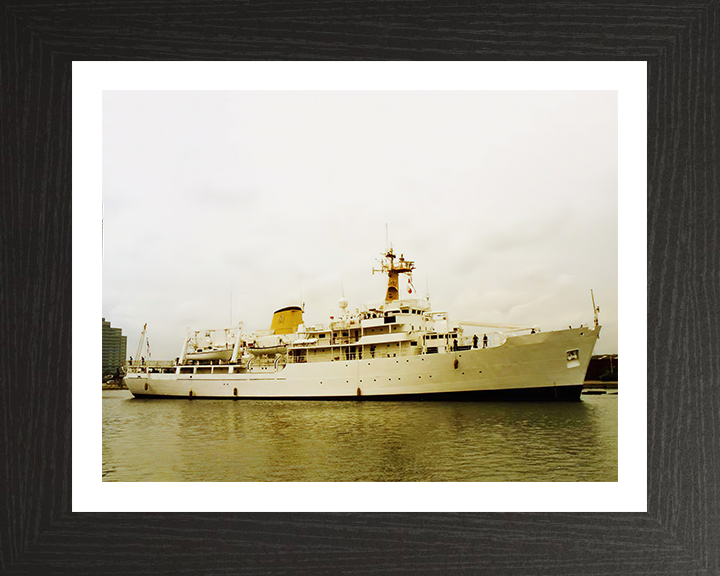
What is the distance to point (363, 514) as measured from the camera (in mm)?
2146

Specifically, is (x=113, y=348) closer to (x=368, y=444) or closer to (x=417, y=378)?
(x=368, y=444)

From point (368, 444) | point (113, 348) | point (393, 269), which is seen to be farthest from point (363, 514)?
point (113, 348)

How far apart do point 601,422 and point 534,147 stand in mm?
1359

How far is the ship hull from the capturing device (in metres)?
3.22

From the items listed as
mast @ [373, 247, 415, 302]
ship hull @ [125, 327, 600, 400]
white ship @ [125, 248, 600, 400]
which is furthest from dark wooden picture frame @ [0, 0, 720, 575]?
mast @ [373, 247, 415, 302]

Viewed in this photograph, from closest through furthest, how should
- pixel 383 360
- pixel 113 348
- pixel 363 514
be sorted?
pixel 363 514 < pixel 113 348 < pixel 383 360

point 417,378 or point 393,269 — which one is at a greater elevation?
point 393,269

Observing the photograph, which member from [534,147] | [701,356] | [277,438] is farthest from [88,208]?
[701,356]

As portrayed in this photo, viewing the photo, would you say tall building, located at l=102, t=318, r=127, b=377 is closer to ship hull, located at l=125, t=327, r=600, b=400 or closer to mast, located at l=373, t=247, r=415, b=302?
ship hull, located at l=125, t=327, r=600, b=400

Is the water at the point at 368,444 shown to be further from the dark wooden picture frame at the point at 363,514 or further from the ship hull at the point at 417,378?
the dark wooden picture frame at the point at 363,514

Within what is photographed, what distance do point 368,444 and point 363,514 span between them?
0.85 metres

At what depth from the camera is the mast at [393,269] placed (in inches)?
116

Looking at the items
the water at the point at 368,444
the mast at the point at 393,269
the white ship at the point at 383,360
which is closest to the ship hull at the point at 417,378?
the white ship at the point at 383,360

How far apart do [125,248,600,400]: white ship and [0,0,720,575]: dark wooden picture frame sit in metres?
0.71
